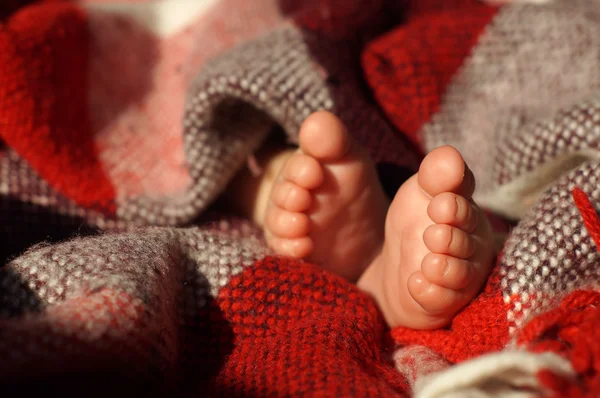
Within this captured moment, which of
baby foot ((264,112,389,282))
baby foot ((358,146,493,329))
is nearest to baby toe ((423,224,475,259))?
baby foot ((358,146,493,329))

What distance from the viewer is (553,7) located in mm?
788

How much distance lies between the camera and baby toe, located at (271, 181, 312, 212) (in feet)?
1.77

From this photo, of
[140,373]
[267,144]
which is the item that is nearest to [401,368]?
[140,373]

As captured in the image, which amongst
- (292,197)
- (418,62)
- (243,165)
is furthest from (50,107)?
(418,62)

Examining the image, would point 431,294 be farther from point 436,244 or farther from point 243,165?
point 243,165

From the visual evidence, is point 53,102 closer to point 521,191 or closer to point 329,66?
point 329,66

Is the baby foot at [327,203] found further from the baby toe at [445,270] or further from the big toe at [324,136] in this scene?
the baby toe at [445,270]

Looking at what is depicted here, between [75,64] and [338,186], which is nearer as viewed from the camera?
[338,186]

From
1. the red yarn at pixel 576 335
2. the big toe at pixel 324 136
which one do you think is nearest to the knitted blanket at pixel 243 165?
the red yarn at pixel 576 335

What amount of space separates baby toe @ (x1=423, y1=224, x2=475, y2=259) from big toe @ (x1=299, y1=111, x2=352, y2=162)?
0.41 ft

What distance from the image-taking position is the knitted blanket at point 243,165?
39cm

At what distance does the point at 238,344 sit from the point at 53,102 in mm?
415

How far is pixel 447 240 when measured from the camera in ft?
A: 1.49

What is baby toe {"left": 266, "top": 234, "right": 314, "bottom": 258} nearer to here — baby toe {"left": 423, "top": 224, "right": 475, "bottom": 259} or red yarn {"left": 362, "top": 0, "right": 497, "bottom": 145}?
baby toe {"left": 423, "top": 224, "right": 475, "bottom": 259}
